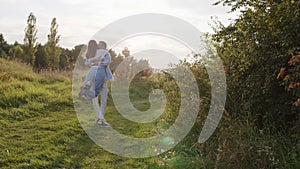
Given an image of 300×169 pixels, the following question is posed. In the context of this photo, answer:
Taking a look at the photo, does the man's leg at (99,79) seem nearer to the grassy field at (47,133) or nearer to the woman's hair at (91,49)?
the woman's hair at (91,49)

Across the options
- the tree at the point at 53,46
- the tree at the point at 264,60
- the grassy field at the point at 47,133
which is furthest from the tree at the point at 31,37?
the tree at the point at 264,60

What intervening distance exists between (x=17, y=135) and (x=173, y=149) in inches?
126

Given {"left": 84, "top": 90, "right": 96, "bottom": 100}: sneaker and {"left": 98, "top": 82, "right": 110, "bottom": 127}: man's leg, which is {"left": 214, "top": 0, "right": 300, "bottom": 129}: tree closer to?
{"left": 98, "top": 82, "right": 110, "bottom": 127}: man's leg

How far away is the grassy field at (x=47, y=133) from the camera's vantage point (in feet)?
16.7


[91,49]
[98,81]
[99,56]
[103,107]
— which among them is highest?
[91,49]

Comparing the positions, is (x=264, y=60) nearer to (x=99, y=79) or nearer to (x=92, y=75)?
(x=99, y=79)

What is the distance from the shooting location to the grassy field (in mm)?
5098

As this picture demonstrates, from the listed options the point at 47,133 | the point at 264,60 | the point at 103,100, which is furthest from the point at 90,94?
the point at 264,60

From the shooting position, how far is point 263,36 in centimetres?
470

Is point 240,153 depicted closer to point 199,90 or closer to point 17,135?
point 199,90

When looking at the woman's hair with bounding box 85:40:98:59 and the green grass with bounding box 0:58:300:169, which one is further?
the woman's hair with bounding box 85:40:98:59

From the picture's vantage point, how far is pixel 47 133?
677 cm

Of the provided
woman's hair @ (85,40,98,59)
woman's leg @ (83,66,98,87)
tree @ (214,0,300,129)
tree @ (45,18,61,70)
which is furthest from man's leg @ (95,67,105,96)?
tree @ (45,18,61,70)

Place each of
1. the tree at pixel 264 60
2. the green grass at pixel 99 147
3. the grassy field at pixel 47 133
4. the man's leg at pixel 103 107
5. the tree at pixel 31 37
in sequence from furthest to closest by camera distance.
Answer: the tree at pixel 31 37, the man's leg at pixel 103 107, the grassy field at pixel 47 133, the tree at pixel 264 60, the green grass at pixel 99 147
